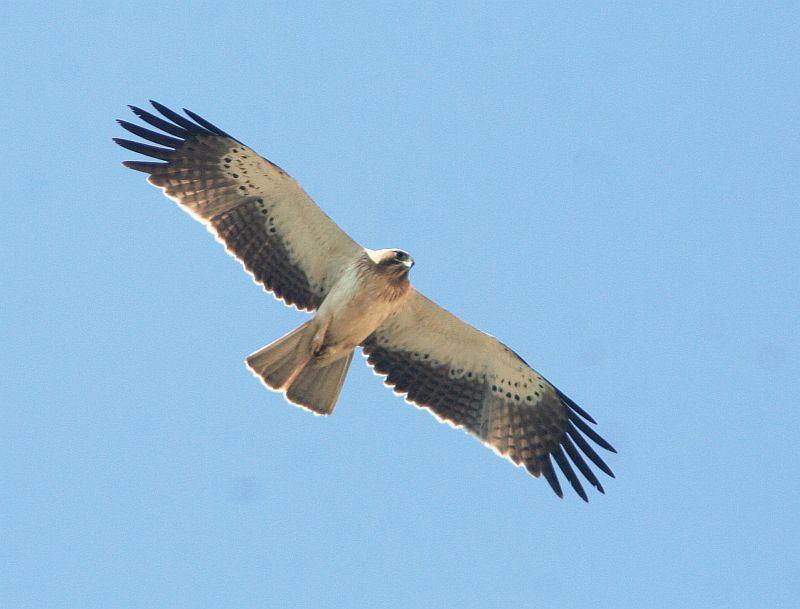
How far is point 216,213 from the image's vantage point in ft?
45.8

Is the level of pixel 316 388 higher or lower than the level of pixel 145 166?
lower

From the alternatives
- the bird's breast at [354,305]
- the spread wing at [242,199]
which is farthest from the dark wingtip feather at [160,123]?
the bird's breast at [354,305]

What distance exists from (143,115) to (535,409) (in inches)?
190

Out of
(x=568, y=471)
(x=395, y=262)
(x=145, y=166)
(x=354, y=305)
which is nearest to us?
(x=395, y=262)

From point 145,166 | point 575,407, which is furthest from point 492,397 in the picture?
point 145,166

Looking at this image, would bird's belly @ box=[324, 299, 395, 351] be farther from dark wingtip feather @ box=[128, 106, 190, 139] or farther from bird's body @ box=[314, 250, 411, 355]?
dark wingtip feather @ box=[128, 106, 190, 139]

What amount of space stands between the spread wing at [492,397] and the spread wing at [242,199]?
3.69 ft

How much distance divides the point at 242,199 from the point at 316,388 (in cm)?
194

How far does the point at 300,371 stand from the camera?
13859 millimetres

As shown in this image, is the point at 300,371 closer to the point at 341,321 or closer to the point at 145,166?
the point at 341,321

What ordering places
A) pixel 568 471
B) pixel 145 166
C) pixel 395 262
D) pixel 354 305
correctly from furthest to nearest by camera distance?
1. pixel 568 471
2. pixel 145 166
3. pixel 354 305
4. pixel 395 262

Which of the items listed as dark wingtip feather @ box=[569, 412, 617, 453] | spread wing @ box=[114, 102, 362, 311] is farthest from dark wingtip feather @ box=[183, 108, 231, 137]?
dark wingtip feather @ box=[569, 412, 617, 453]

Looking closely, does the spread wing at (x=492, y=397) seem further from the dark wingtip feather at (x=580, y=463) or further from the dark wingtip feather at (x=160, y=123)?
the dark wingtip feather at (x=160, y=123)

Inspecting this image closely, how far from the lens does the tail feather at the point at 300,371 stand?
1373cm
